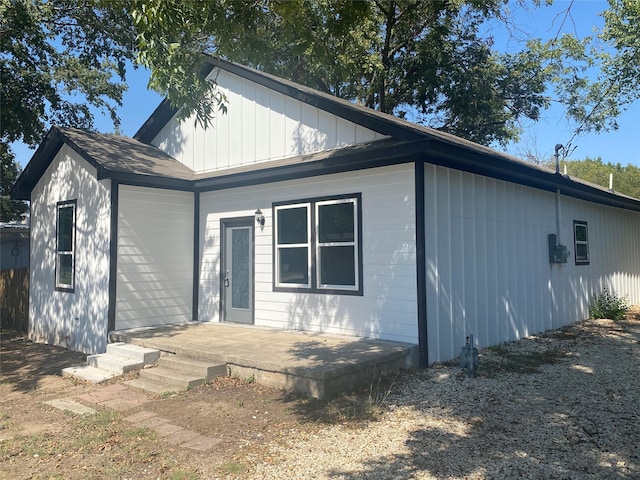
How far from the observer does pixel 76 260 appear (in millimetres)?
9633

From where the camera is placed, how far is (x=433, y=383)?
6.21m

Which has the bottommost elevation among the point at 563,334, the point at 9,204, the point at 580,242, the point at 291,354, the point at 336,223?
the point at 563,334

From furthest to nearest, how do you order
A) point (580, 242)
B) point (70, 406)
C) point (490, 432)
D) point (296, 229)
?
point (580, 242) < point (296, 229) < point (70, 406) < point (490, 432)

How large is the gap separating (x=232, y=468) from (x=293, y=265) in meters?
5.05

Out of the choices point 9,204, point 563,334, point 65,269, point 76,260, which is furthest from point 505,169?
point 9,204

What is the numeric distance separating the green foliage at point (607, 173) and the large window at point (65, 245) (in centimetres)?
4270

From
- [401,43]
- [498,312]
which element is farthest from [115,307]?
[401,43]

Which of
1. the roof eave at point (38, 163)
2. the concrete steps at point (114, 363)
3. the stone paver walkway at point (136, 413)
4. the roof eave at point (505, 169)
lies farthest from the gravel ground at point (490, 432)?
the roof eave at point (38, 163)

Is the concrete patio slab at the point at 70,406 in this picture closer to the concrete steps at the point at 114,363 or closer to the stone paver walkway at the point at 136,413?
the stone paver walkway at the point at 136,413

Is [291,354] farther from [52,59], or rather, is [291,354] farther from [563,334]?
[52,59]

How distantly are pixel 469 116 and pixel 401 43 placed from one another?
3.75 meters

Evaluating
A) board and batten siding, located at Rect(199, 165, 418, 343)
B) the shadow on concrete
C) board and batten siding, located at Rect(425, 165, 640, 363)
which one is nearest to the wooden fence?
the shadow on concrete

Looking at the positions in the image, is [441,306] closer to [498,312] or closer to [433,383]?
[433,383]

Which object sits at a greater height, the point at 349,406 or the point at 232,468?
the point at 349,406
